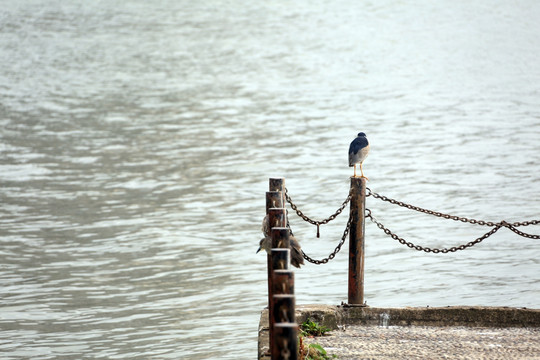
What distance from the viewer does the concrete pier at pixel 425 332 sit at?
8.12 metres

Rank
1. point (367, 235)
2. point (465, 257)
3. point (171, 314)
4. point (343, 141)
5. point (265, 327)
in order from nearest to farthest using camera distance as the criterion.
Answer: point (265, 327), point (171, 314), point (465, 257), point (367, 235), point (343, 141)

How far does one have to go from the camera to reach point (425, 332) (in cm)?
890

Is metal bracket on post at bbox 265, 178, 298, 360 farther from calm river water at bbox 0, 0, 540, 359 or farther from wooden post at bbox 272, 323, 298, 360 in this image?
calm river water at bbox 0, 0, 540, 359

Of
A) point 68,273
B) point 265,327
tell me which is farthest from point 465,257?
point 265,327

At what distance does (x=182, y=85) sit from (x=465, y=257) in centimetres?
2609

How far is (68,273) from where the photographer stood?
13992 mm

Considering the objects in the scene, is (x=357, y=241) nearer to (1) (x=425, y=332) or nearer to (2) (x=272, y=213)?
(1) (x=425, y=332)

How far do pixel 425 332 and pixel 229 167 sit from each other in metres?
14.5

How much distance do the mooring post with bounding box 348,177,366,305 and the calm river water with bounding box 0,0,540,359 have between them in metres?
2.24

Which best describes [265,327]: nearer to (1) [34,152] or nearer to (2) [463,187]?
(2) [463,187]

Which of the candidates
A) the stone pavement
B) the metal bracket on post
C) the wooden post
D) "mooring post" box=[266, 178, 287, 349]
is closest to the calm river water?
the stone pavement

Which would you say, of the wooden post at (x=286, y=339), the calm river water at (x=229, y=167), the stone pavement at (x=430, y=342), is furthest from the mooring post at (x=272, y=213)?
the calm river water at (x=229, y=167)

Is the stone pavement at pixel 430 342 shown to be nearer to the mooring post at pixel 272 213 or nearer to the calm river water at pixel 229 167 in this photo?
the mooring post at pixel 272 213

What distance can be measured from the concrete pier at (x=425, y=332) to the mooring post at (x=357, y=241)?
0.19 metres
